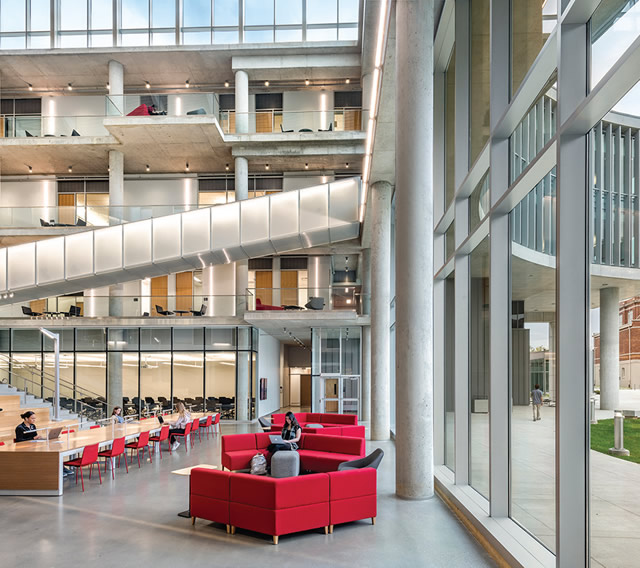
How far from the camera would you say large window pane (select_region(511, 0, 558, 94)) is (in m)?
6.79

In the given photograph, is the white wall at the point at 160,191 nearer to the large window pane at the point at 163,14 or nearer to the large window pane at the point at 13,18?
the large window pane at the point at 163,14

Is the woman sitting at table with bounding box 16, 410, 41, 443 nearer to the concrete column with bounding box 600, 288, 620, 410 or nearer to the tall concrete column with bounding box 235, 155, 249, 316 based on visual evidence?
the concrete column with bounding box 600, 288, 620, 410

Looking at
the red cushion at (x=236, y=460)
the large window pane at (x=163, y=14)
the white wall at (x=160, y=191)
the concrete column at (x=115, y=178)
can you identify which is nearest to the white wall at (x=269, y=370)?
the white wall at (x=160, y=191)

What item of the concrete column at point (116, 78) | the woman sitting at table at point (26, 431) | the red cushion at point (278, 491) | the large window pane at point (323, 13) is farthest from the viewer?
the large window pane at point (323, 13)

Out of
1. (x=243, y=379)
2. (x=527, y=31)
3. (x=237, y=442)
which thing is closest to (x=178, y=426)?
(x=237, y=442)

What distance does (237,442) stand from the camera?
Result: 1268 centimetres

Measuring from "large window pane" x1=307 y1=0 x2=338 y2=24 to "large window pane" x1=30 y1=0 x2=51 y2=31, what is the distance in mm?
11849

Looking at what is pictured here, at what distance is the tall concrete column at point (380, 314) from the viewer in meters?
18.1

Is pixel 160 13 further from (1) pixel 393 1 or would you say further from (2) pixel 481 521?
(2) pixel 481 521

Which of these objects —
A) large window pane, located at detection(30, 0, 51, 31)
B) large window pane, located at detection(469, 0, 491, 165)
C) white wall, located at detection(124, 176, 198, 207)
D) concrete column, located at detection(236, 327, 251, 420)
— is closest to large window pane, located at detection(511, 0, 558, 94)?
large window pane, located at detection(469, 0, 491, 165)

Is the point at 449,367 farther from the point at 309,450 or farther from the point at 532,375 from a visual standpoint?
the point at 532,375

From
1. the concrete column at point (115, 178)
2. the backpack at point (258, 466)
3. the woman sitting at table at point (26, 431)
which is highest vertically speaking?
the concrete column at point (115, 178)

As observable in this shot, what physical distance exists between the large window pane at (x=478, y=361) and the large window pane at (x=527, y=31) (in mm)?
2719

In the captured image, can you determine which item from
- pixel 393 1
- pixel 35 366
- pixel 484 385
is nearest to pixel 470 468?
pixel 484 385
